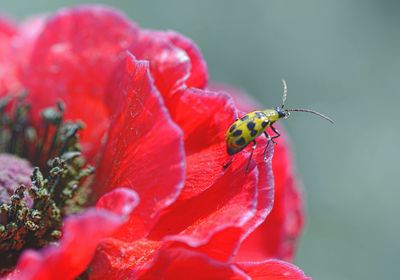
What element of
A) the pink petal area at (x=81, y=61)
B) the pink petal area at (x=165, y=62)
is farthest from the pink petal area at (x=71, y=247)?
the pink petal area at (x=81, y=61)

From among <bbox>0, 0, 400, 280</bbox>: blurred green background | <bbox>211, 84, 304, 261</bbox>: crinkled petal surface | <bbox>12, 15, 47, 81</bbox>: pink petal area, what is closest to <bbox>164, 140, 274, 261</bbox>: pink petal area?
<bbox>211, 84, 304, 261</bbox>: crinkled petal surface

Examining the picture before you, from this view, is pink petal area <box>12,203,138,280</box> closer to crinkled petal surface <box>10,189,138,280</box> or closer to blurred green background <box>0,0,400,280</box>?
crinkled petal surface <box>10,189,138,280</box>

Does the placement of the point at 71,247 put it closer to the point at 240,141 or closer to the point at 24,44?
the point at 240,141

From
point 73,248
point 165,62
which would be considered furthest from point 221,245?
point 165,62

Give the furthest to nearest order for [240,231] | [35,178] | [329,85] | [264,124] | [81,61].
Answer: [329,85] < [81,61] < [35,178] < [264,124] < [240,231]

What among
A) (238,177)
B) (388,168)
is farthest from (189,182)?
(388,168)
